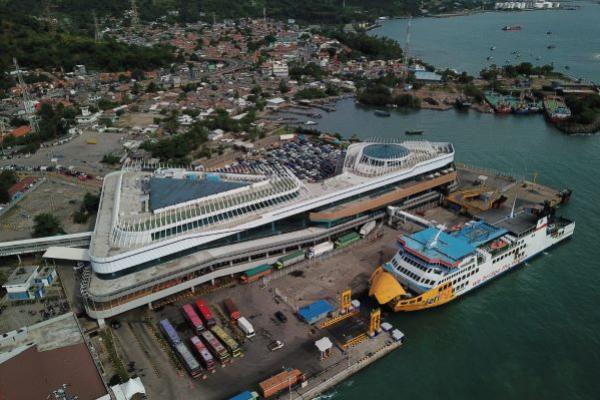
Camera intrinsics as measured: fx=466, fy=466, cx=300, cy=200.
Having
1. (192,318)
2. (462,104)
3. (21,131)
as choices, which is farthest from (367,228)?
(21,131)

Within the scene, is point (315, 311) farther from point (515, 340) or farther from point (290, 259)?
point (515, 340)

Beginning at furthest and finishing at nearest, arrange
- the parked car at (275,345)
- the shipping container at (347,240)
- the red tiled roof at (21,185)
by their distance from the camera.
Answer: the red tiled roof at (21,185)
the shipping container at (347,240)
the parked car at (275,345)

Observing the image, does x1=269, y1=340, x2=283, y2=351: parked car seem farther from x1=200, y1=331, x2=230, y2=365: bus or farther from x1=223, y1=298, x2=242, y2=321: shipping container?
x1=223, y1=298, x2=242, y2=321: shipping container

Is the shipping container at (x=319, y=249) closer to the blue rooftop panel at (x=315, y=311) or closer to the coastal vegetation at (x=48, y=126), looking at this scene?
the blue rooftop panel at (x=315, y=311)

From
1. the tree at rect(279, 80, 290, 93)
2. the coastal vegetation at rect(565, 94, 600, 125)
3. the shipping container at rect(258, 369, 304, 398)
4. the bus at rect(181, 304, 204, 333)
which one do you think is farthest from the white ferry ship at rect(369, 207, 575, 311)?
the tree at rect(279, 80, 290, 93)

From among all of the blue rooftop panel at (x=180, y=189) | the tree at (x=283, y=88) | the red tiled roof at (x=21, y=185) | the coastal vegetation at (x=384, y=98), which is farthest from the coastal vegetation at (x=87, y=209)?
the coastal vegetation at (x=384, y=98)

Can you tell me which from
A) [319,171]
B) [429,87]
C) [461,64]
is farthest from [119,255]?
[461,64]
